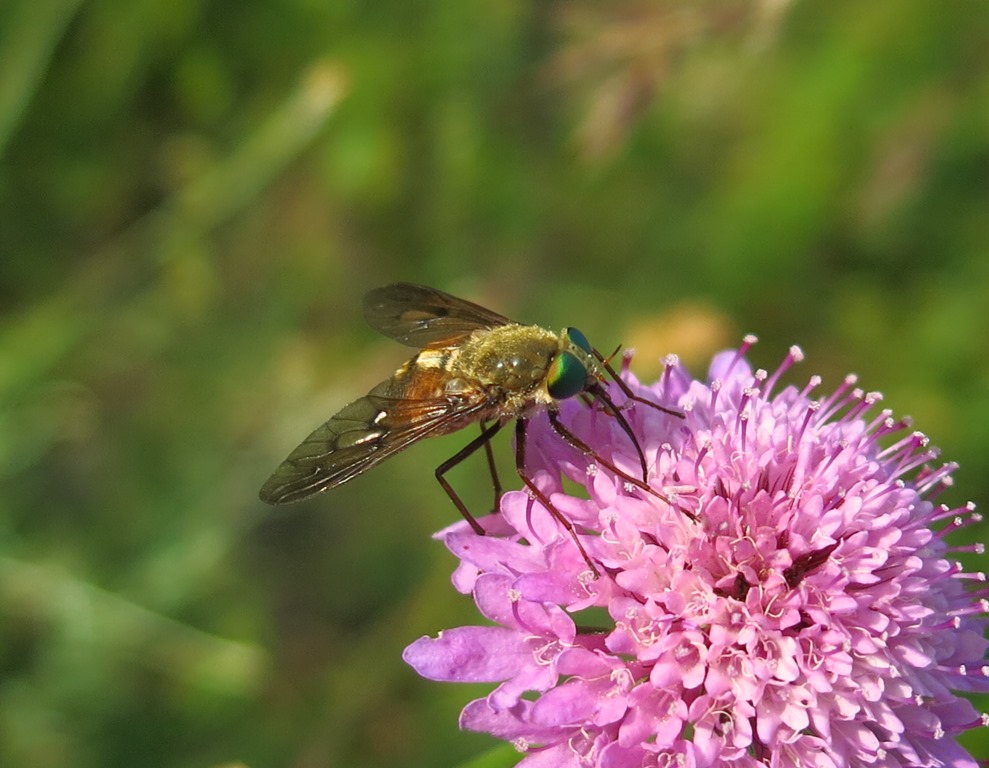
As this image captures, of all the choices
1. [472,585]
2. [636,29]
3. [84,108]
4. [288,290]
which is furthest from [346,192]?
[472,585]

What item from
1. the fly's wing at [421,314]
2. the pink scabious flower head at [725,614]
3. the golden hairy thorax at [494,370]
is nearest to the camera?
the pink scabious flower head at [725,614]

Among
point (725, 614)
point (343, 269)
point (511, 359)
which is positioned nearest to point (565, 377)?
point (511, 359)

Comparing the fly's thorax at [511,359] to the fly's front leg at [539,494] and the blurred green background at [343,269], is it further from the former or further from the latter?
the blurred green background at [343,269]

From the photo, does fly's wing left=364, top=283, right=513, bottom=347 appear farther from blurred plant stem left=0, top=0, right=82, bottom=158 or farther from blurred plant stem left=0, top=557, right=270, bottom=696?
blurred plant stem left=0, top=0, right=82, bottom=158

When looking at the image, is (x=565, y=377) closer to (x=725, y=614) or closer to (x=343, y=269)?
(x=725, y=614)

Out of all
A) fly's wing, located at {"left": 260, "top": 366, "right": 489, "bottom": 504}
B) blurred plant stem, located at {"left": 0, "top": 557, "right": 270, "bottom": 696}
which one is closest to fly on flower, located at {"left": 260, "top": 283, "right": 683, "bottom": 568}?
fly's wing, located at {"left": 260, "top": 366, "right": 489, "bottom": 504}

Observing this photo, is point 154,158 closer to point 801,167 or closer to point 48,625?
point 48,625

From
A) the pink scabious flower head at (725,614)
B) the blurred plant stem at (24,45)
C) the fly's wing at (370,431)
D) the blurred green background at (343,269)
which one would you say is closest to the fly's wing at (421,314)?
the fly's wing at (370,431)
